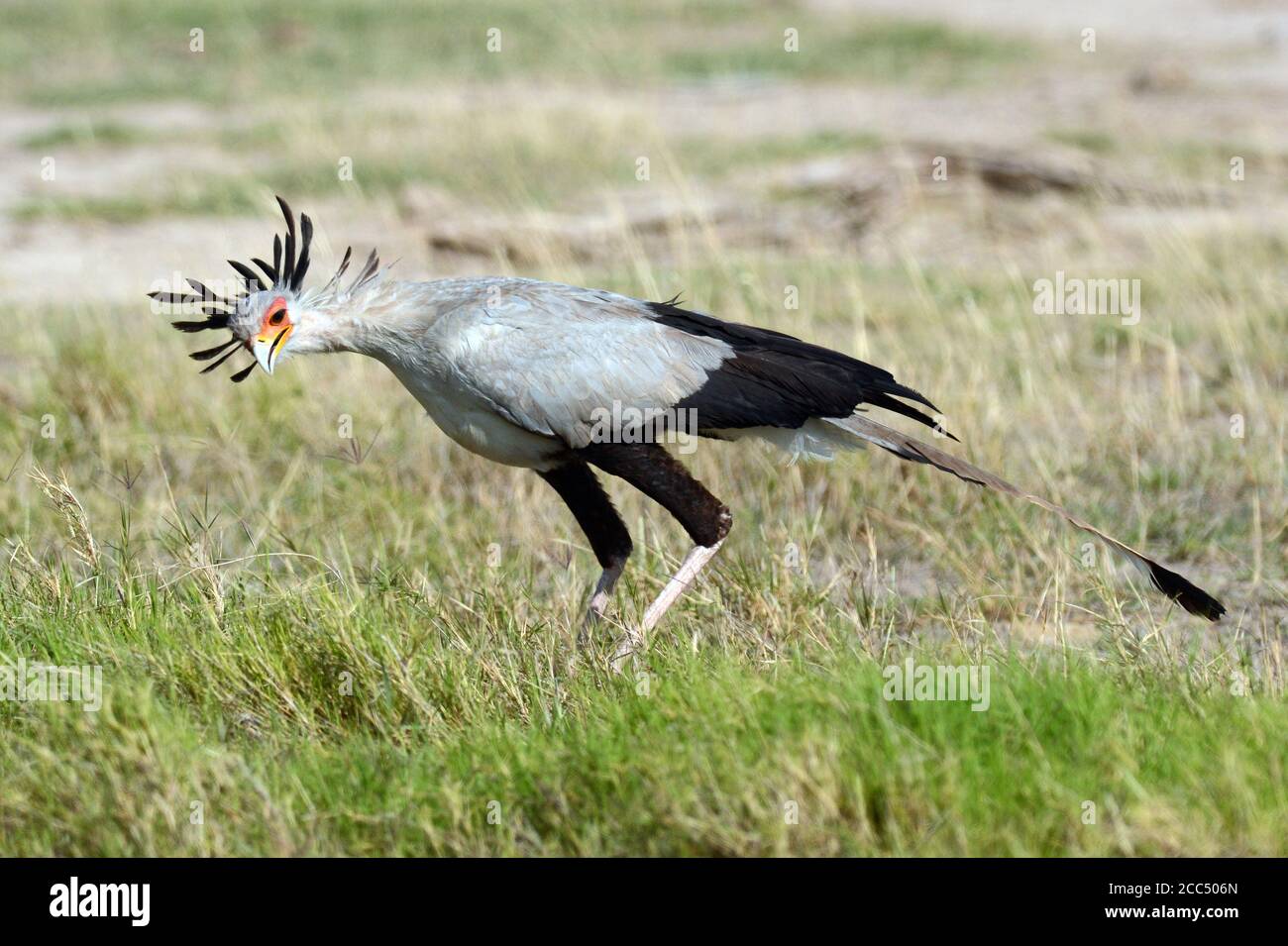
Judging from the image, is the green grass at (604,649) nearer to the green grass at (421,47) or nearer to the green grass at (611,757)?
the green grass at (611,757)

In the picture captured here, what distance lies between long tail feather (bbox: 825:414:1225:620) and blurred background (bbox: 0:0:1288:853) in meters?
0.14

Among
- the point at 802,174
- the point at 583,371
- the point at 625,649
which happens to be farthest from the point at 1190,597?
the point at 802,174

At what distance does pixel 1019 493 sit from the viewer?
412 centimetres

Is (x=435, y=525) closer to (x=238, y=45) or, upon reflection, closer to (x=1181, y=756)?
(x=1181, y=756)

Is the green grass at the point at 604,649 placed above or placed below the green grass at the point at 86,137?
below

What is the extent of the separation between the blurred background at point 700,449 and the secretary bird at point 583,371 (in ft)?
1.39

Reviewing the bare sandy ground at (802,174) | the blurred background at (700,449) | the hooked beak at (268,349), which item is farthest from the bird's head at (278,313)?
the bare sandy ground at (802,174)

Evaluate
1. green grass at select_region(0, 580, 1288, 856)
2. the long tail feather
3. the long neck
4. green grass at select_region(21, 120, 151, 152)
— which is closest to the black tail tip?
the long tail feather

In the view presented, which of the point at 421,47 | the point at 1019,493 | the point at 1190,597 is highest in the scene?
the point at 421,47

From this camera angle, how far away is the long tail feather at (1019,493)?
13.3 ft

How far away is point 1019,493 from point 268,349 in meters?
1.94

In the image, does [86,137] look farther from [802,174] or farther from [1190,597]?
[1190,597]
